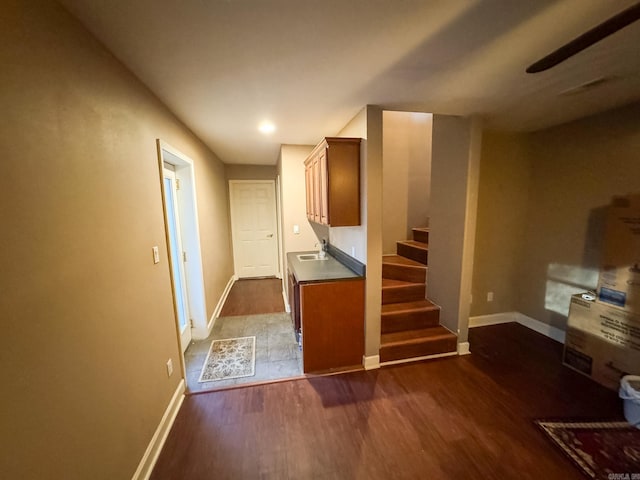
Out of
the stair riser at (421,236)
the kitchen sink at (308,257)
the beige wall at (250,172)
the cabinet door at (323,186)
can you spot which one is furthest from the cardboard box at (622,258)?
the beige wall at (250,172)

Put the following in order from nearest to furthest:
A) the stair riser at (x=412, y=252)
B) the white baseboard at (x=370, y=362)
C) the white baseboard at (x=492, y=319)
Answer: the white baseboard at (x=370, y=362) < the white baseboard at (x=492, y=319) < the stair riser at (x=412, y=252)

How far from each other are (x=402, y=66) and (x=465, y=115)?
1.26 metres

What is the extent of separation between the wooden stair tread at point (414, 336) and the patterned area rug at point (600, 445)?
93cm

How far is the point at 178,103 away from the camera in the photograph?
2027mm

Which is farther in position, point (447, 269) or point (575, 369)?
point (447, 269)

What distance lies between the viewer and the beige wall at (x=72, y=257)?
0.81 metres

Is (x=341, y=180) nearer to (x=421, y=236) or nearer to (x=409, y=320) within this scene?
(x=409, y=320)

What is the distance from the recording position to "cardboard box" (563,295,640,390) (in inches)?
76.4

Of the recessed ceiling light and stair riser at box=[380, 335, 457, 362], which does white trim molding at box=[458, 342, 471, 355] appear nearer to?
stair riser at box=[380, 335, 457, 362]

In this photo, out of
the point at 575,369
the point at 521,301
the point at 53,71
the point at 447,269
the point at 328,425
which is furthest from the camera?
the point at 521,301

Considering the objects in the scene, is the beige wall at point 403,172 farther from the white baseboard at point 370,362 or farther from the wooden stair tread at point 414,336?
the white baseboard at point 370,362

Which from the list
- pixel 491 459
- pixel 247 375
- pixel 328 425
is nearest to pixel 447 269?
pixel 491 459

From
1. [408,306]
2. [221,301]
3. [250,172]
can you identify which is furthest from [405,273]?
[250,172]

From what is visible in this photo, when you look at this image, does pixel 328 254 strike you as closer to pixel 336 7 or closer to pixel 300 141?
pixel 300 141
